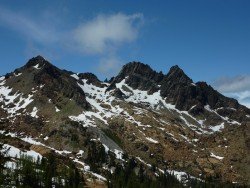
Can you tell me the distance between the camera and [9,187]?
197125 mm

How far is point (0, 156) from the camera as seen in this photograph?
7800 inches

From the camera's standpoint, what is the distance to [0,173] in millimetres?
198625

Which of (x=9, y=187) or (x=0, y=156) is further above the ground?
(x=0, y=156)

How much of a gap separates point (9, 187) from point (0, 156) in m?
14.6

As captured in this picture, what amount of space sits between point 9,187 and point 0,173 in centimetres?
773

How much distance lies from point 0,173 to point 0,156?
787 centimetres
